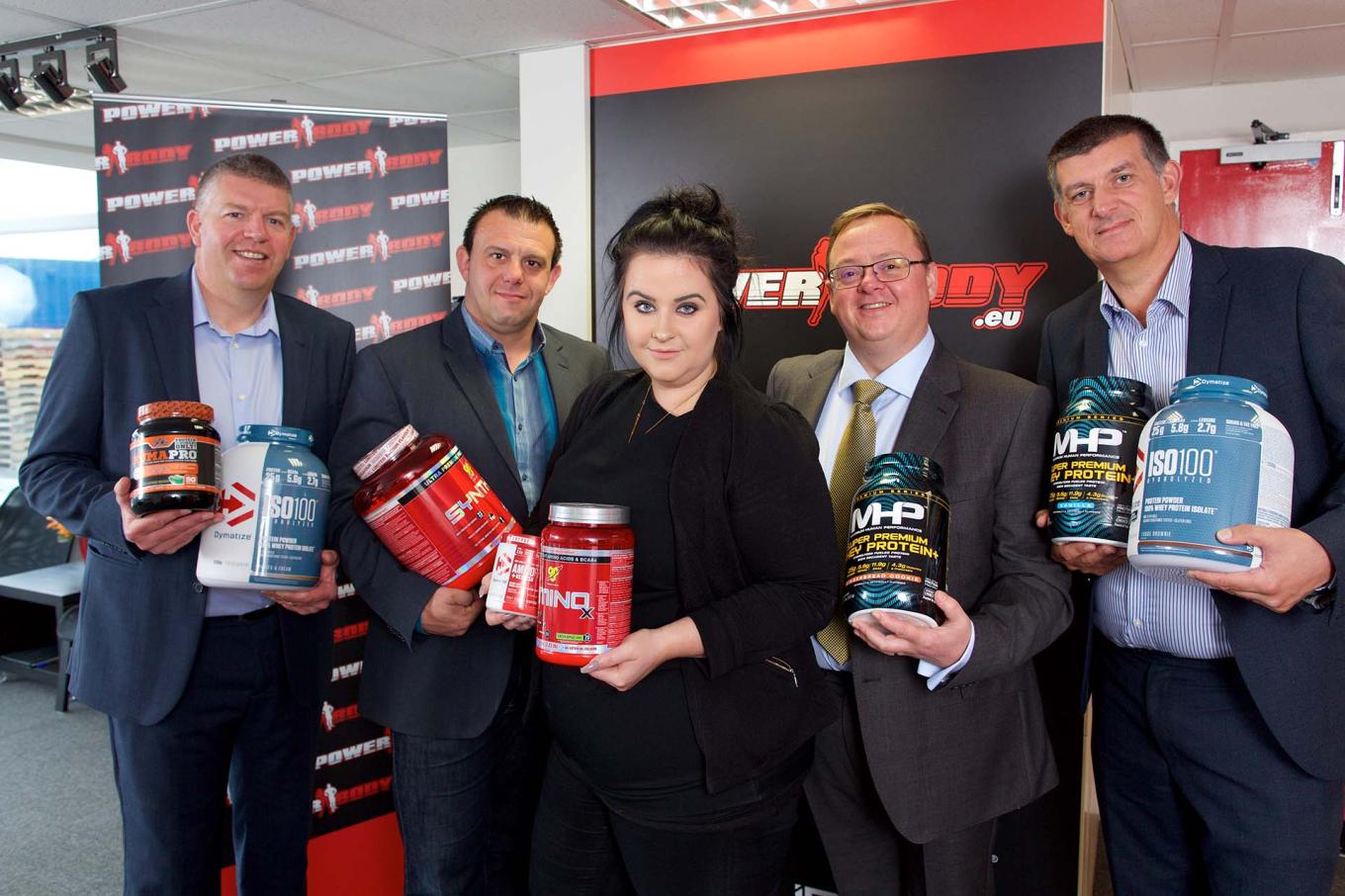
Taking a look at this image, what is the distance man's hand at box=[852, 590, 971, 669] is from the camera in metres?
1.45

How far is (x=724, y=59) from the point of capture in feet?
9.98

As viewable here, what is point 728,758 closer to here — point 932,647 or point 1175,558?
point 932,647

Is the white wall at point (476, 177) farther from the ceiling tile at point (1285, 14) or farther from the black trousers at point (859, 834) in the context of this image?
the black trousers at point (859, 834)

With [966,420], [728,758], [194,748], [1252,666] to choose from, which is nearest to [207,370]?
[194,748]

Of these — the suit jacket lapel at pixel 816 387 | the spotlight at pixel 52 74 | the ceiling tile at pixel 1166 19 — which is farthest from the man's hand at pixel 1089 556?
the spotlight at pixel 52 74

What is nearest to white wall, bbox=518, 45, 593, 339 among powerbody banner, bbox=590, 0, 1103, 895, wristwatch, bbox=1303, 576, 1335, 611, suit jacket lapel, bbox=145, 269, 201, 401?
powerbody banner, bbox=590, 0, 1103, 895

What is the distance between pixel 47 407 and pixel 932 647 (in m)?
1.73

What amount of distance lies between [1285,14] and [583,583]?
3.16 metres

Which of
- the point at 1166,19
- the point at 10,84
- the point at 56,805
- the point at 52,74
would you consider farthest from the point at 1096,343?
the point at 10,84

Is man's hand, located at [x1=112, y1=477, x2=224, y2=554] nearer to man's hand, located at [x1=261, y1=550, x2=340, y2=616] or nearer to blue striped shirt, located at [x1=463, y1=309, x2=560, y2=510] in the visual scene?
man's hand, located at [x1=261, y1=550, x2=340, y2=616]

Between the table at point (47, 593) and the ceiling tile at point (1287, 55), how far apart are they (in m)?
5.17

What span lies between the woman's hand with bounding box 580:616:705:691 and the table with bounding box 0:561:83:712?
12.7ft

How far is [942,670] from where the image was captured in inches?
63.4

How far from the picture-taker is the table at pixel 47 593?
438 centimetres
